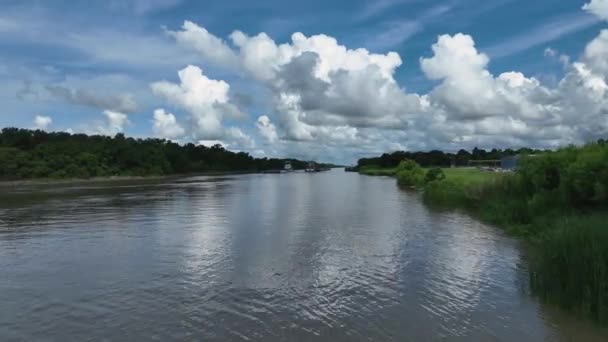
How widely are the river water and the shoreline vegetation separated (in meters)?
0.87

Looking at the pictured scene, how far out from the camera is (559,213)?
23.5 metres

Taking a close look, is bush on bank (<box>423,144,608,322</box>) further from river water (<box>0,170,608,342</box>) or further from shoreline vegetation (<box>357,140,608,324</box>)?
river water (<box>0,170,608,342</box>)

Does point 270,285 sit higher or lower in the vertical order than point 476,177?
lower

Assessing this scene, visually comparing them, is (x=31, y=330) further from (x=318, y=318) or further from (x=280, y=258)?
(x=280, y=258)

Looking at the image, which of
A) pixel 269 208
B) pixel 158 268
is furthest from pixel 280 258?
pixel 269 208

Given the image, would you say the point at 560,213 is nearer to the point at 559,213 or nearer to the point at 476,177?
the point at 559,213

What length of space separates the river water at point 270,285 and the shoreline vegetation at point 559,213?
2.87ft

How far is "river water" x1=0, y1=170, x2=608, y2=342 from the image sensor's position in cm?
1121

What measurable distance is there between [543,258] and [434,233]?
12.9m

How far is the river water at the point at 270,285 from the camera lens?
1121 centimetres

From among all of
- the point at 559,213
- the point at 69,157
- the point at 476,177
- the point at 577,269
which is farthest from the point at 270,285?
the point at 69,157

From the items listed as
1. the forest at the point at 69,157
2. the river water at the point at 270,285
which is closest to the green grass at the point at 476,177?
the river water at the point at 270,285

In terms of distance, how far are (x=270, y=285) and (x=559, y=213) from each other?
17799mm

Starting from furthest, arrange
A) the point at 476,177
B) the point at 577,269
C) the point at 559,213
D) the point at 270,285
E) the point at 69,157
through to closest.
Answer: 1. the point at 69,157
2. the point at 476,177
3. the point at 559,213
4. the point at 270,285
5. the point at 577,269
